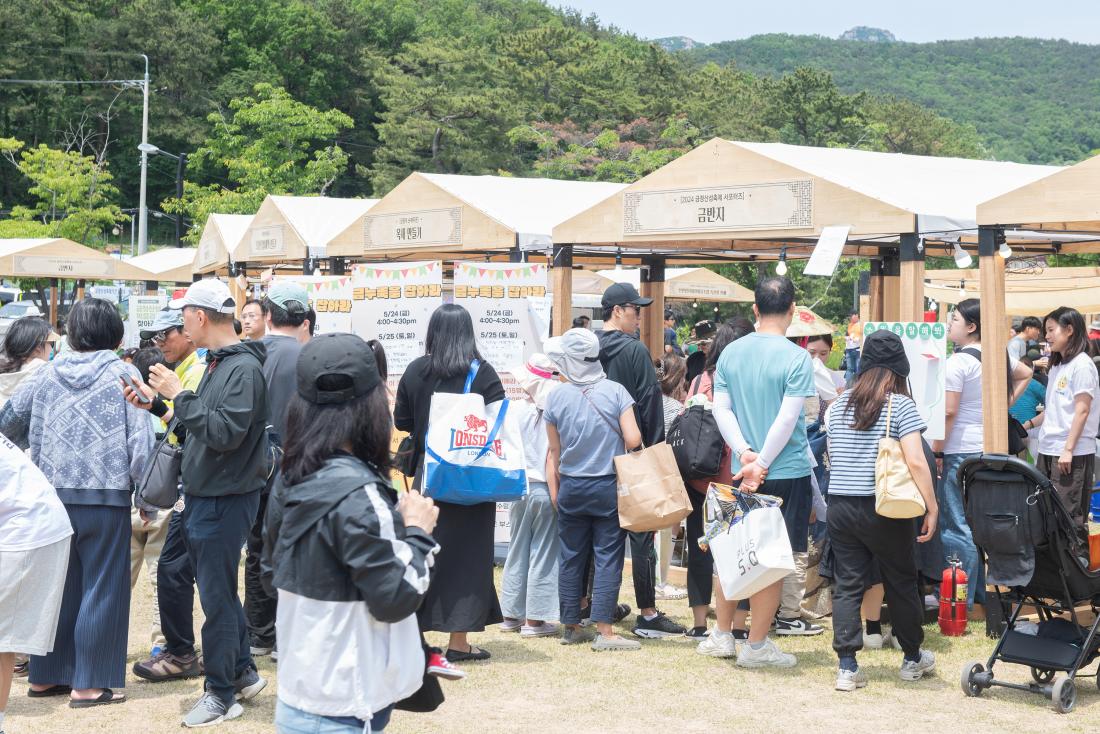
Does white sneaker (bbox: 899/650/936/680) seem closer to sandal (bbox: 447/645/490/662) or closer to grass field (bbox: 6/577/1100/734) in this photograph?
grass field (bbox: 6/577/1100/734)

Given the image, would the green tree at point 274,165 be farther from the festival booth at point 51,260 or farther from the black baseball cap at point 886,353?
the black baseball cap at point 886,353

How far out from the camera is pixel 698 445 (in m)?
6.05

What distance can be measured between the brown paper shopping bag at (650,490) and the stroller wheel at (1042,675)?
170 centimetres

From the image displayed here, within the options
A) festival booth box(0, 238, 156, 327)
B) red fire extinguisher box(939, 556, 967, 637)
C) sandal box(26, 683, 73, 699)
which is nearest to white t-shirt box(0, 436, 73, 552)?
sandal box(26, 683, 73, 699)

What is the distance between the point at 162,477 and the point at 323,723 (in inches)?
90.0

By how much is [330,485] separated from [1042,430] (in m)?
5.95

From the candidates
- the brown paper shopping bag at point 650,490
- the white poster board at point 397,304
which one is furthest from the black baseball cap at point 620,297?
the white poster board at point 397,304

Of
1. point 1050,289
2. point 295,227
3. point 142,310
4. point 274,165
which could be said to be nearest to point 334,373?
point 295,227

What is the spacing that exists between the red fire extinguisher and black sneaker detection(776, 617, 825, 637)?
0.66 metres

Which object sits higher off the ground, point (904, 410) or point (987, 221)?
point (987, 221)

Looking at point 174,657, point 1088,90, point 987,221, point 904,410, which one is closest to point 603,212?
point 987,221

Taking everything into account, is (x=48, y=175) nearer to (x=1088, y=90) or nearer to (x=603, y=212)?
(x=603, y=212)

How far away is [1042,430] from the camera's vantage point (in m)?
7.39

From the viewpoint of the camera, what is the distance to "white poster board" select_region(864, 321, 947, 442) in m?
6.57
